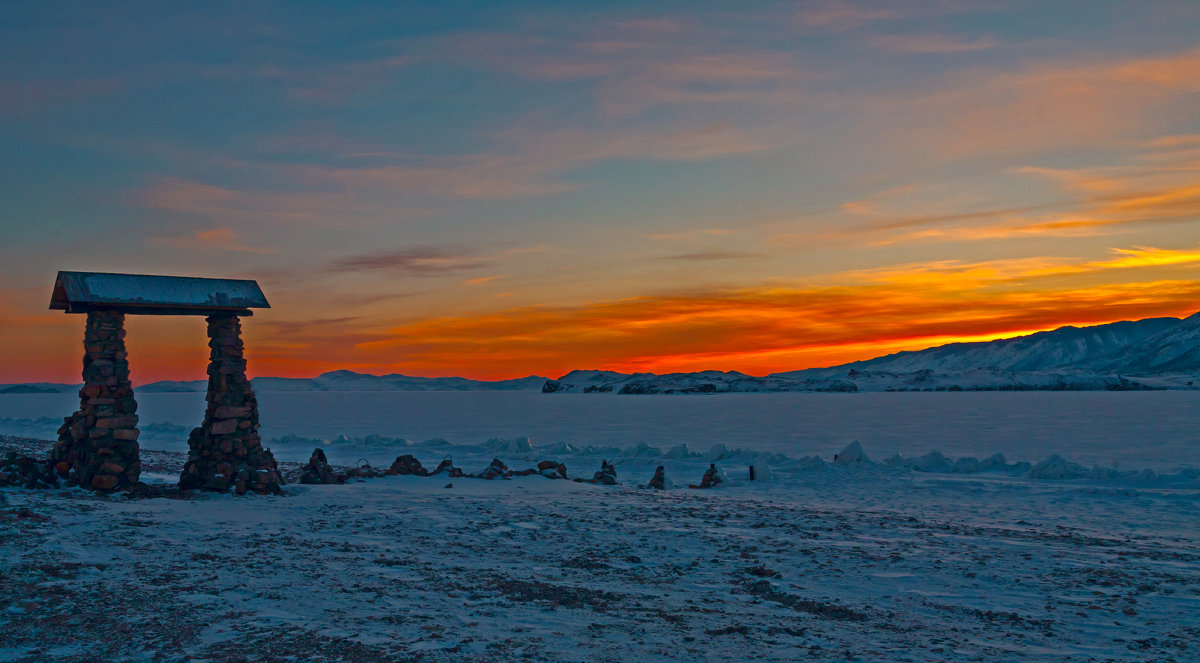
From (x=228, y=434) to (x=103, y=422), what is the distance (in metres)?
2.34

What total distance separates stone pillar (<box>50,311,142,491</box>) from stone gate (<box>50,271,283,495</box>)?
0.8 inches

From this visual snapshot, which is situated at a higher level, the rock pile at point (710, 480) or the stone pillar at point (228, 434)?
the stone pillar at point (228, 434)

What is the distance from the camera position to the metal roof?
15.8 meters

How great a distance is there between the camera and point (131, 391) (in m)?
16.6

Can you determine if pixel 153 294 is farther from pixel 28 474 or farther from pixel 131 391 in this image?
pixel 28 474

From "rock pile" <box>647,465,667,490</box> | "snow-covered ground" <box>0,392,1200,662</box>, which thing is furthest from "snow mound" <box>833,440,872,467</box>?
"rock pile" <box>647,465,667,490</box>

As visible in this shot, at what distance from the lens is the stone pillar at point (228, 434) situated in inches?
655

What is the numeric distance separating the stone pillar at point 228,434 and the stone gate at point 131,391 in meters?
0.02

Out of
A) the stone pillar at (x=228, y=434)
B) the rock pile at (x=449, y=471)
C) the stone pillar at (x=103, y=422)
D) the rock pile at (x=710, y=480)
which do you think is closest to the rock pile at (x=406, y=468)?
the rock pile at (x=449, y=471)

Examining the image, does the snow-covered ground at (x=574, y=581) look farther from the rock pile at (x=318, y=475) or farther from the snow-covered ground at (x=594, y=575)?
the rock pile at (x=318, y=475)

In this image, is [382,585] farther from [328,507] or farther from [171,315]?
[171,315]

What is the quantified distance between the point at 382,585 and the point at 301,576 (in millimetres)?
1109

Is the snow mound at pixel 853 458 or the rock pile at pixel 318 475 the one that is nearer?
the rock pile at pixel 318 475

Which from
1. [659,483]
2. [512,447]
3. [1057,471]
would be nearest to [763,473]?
[659,483]
